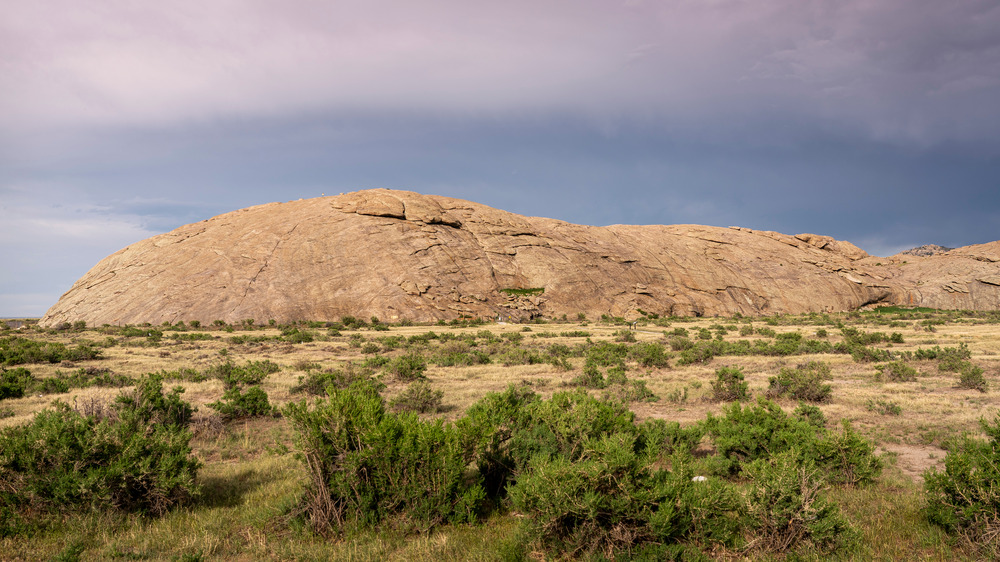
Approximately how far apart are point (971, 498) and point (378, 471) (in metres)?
6.74

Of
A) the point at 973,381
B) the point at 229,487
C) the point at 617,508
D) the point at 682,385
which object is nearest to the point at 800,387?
the point at 682,385

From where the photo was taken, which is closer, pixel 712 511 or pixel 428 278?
pixel 712 511

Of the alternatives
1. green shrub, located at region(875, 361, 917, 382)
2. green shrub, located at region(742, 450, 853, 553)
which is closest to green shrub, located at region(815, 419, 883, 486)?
green shrub, located at region(742, 450, 853, 553)

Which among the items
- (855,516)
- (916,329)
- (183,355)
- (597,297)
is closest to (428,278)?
(597,297)

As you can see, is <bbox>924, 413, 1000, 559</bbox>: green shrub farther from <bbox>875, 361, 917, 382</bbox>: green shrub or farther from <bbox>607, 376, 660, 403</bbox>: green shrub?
<bbox>875, 361, 917, 382</bbox>: green shrub

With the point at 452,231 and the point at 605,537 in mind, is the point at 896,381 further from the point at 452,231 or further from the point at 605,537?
the point at 452,231

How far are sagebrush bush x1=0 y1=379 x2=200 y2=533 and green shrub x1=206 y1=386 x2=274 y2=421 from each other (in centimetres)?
517

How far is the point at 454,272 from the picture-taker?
6228 centimetres

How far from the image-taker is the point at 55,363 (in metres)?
22.2

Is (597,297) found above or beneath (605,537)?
above

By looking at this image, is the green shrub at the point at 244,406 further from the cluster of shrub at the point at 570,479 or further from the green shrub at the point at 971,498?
the green shrub at the point at 971,498

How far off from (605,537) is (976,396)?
14845 mm

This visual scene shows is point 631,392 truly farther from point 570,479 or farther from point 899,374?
point 570,479

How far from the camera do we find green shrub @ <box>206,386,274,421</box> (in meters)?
12.0
